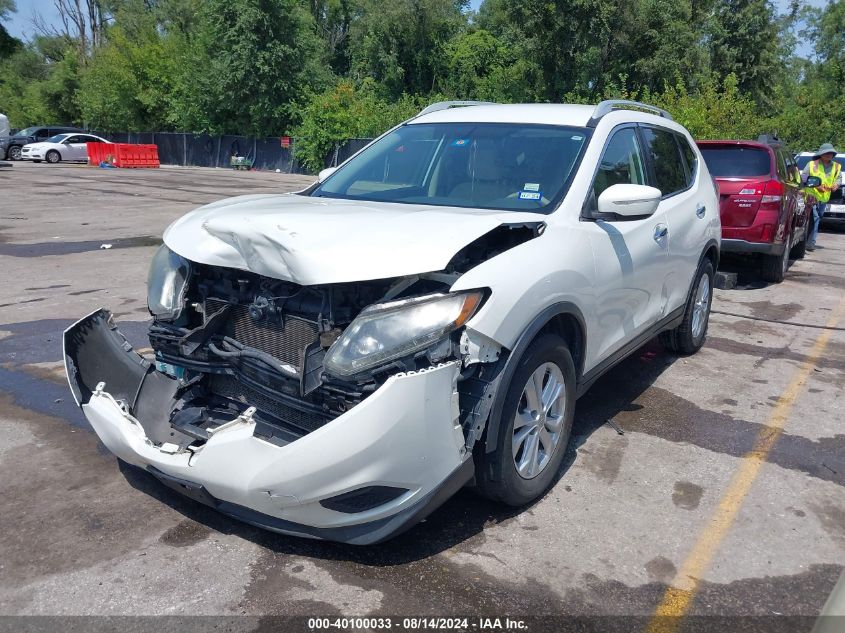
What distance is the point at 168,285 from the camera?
364 centimetres

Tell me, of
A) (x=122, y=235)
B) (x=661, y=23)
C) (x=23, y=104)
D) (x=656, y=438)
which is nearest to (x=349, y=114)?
(x=661, y=23)

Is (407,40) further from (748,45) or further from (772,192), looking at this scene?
(772,192)

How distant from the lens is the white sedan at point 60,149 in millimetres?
35562

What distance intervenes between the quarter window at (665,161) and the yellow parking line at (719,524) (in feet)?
5.66

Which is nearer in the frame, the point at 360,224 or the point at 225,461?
the point at 225,461

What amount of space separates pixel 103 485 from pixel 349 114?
34.4m

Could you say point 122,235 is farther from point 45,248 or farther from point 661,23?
point 661,23

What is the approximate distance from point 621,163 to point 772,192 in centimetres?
542

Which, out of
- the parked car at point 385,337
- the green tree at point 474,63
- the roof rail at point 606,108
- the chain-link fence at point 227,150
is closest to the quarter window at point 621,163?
the parked car at point 385,337

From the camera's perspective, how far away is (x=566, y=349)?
367 cm

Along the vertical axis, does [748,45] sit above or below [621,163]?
above

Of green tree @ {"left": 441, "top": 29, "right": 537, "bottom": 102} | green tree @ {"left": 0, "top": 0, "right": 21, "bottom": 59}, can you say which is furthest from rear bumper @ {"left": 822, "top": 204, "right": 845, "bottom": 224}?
green tree @ {"left": 0, "top": 0, "right": 21, "bottom": 59}

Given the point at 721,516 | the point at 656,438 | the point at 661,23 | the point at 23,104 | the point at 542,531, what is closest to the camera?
the point at 542,531

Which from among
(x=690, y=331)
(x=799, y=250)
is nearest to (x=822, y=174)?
(x=799, y=250)
